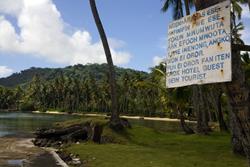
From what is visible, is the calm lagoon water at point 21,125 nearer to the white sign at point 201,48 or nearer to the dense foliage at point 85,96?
the dense foliage at point 85,96

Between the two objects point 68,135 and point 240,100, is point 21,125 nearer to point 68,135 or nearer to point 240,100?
point 68,135

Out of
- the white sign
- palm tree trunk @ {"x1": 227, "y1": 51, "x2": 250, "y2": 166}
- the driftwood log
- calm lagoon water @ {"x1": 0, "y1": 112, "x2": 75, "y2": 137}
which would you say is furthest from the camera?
calm lagoon water @ {"x1": 0, "y1": 112, "x2": 75, "y2": 137}

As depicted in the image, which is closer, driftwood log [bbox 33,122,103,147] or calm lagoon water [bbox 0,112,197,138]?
driftwood log [bbox 33,122,103,147]

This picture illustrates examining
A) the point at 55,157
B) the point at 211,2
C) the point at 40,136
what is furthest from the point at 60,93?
the point at 211,2

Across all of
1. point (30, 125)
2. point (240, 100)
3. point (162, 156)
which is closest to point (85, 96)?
point (30, 125)

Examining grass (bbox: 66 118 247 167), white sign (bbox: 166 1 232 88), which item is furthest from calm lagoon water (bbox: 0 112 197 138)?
white sign (bbox: 166 1 232 88)

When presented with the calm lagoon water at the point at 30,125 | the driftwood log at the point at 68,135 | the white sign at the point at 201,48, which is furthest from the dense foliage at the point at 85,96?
the white sign at the point at 201,48

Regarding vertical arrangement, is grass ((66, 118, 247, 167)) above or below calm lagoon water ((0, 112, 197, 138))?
below

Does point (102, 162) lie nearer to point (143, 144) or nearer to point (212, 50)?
point (143, 144)

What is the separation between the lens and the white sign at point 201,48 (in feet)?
16.5

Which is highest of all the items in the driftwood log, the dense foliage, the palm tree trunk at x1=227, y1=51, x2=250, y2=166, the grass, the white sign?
the dense foliage

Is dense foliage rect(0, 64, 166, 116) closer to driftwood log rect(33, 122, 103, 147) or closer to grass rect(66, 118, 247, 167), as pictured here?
driftwood log rect(33, 122, 103, 147)

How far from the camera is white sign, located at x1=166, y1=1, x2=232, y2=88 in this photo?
501 cm

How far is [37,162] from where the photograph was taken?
1888 cm
